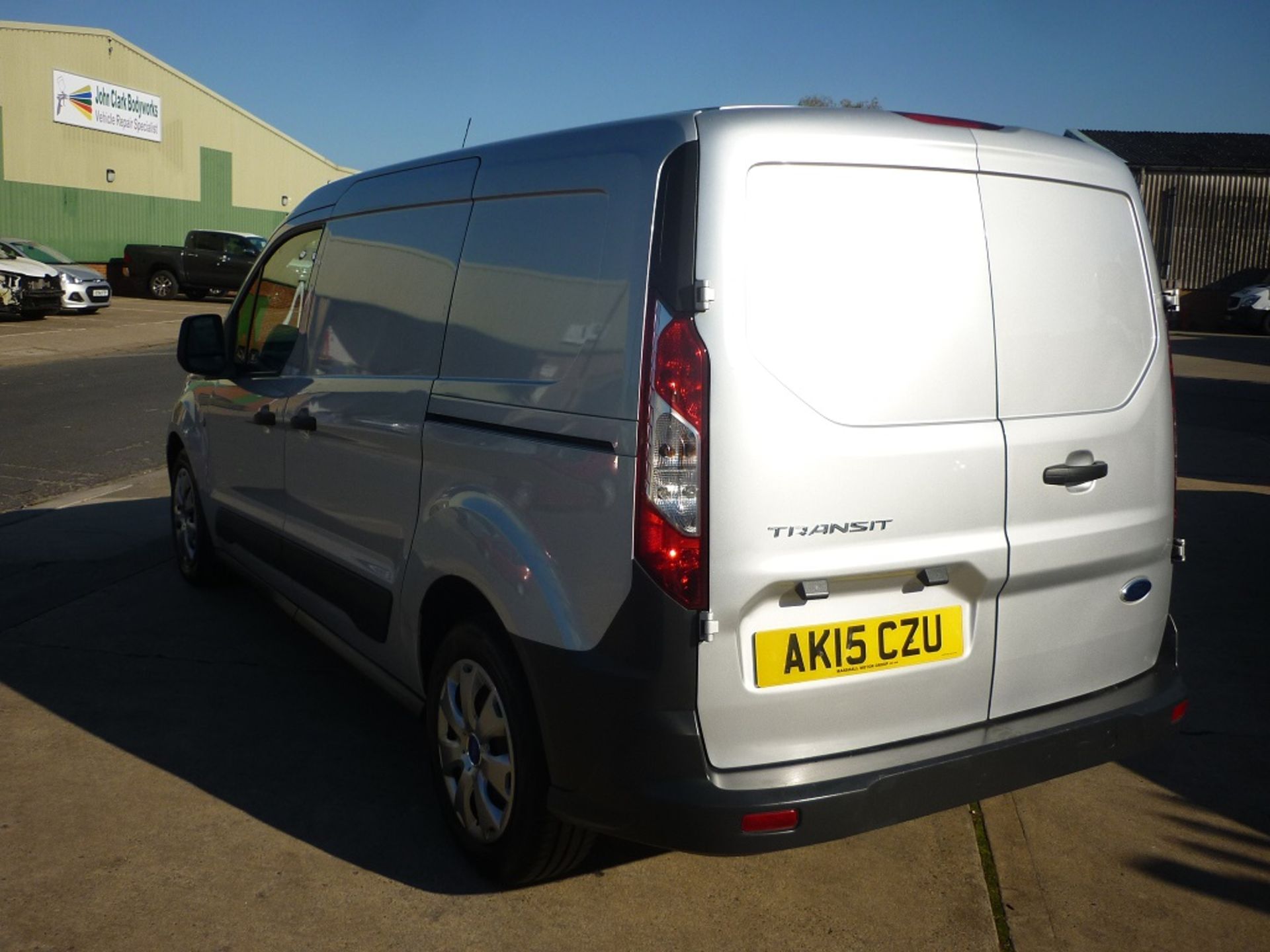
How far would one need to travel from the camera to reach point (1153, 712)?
324cm

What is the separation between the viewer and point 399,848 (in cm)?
355

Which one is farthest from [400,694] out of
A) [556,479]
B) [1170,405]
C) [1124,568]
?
[1170,405]

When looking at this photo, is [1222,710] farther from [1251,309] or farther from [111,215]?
[111,215]

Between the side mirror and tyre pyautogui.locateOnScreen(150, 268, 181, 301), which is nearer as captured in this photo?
the side mirror

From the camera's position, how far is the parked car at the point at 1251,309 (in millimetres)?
30938

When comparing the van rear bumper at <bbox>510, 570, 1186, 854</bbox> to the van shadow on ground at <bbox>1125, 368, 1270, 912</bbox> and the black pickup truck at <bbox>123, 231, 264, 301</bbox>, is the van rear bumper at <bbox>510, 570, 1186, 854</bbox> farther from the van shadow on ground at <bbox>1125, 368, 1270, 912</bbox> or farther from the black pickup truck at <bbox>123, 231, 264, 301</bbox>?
the black pickup truck at <bbox>123, 231, 264, 301</bbox>

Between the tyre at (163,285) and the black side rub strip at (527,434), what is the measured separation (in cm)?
3161

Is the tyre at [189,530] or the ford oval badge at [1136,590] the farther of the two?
the tyre at [189,530]

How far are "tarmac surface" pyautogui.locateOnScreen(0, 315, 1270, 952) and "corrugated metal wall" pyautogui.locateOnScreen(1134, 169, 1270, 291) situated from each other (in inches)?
1292

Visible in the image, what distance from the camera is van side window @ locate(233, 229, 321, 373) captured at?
184 inches

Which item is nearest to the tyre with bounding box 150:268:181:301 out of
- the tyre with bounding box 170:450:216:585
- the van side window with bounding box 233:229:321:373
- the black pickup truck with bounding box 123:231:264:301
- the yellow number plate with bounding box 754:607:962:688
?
the black pickup truck with bounding box 123:231:264:301

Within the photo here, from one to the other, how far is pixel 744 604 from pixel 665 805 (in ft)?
1.59

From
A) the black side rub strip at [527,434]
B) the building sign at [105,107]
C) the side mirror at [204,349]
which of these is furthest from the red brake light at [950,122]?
the building sign at [105,107]

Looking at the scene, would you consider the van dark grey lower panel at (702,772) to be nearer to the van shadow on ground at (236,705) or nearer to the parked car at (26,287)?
the van shadow on ground at (236,705)
